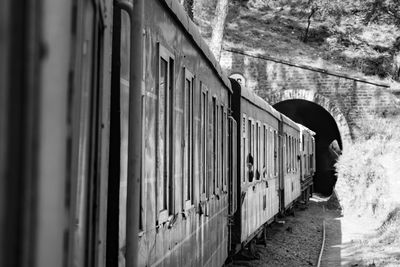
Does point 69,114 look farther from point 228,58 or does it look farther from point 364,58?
point 364,58

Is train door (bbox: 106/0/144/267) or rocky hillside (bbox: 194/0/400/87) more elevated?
rocky hillside (bbox: 194/0/400/87)

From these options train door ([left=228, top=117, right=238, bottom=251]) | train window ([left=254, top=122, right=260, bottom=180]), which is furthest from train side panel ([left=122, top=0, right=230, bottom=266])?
train window ([left=254, top=122, right=260, bottom=180])

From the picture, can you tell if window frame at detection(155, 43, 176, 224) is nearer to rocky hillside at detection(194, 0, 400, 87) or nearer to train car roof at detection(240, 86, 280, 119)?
train car roof at detection(240, 86, 280, 119)

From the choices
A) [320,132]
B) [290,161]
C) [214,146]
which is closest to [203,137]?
[214,146]

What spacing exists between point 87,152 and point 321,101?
28750mm

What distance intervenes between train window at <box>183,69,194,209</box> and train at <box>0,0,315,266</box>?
0.02 metres

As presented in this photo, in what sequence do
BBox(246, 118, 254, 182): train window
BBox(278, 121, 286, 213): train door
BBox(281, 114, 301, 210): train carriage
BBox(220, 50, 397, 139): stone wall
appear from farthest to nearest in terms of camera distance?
BBox(220, 50, 397, 139): stone wall, BBox(281, 114, 301, 210): train carriage, BBox(278, 121, 286, 213): train door, BBox(246, 118, 254, 182): train window

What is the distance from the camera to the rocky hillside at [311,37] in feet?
103

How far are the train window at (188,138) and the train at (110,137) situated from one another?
17 millimetres

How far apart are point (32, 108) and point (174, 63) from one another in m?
3.54

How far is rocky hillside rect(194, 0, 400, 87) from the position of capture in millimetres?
31433

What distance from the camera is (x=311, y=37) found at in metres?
36.7

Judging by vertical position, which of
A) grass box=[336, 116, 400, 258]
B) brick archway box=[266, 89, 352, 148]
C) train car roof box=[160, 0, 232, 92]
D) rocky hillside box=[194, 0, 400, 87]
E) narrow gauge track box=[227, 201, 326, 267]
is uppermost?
rocky hillside box=[194, 0, 400, 87]

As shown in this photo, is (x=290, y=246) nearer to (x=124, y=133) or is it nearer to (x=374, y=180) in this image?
(x=374, y=180)
